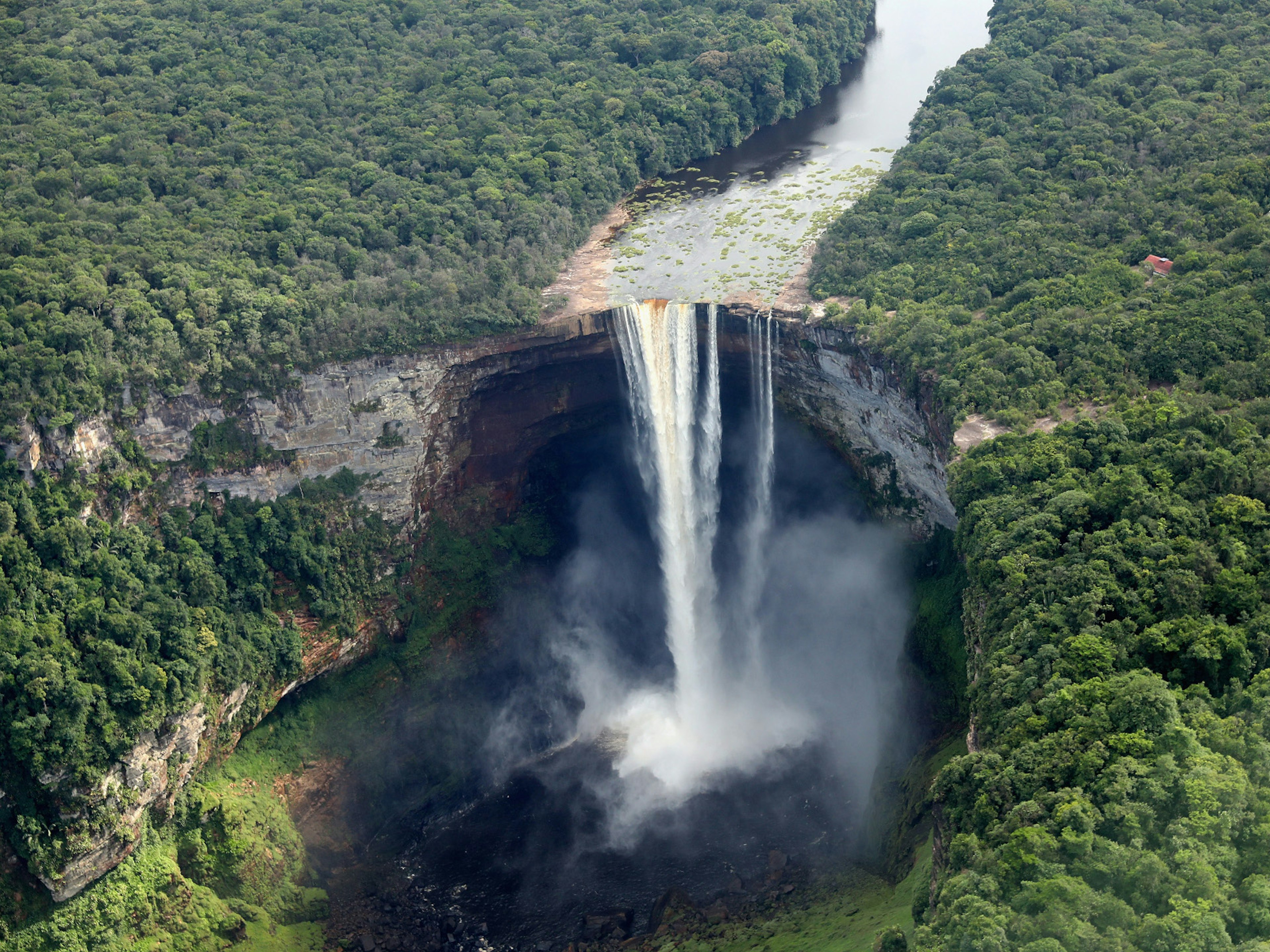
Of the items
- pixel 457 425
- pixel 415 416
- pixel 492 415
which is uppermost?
pixel 415 416

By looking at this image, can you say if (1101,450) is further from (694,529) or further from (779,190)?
(779,190)

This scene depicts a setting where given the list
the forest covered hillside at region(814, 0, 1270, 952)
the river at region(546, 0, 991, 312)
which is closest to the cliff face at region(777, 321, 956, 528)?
the forest covered hillside at region(814, 0, 1270, 952)

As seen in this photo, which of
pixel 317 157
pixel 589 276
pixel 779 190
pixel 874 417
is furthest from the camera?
pixel 779 190

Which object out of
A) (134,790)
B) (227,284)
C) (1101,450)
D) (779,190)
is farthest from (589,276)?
(134,790)

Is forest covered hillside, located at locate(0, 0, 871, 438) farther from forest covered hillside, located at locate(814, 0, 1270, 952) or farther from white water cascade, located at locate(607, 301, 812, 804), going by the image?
forest covered hillside, located at locate(814, 0, 1270, 952)

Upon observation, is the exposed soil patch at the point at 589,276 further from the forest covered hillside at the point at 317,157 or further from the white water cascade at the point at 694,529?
the white water cascade at the point at 694,529

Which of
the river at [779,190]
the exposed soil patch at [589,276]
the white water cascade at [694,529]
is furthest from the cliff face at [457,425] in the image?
the river at [779,190]
